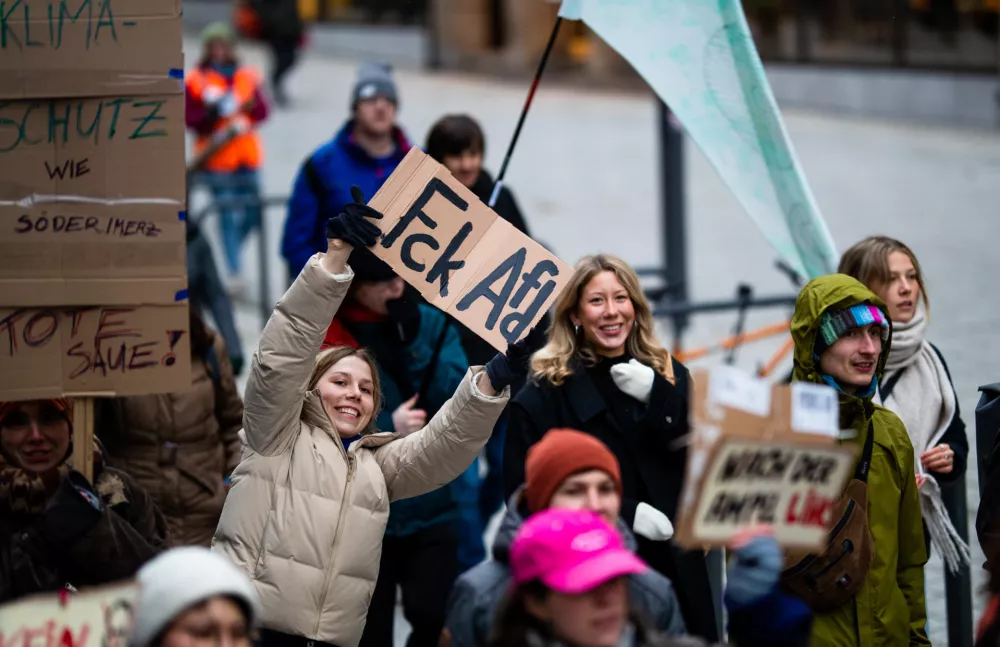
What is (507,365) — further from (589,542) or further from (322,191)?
(322,191)

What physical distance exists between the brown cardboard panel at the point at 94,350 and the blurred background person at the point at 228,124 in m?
7.50

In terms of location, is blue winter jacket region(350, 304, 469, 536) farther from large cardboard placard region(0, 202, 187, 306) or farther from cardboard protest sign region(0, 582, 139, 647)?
cardboard protest sign region(0, 582, 139, 647)

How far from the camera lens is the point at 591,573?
3.04 metres

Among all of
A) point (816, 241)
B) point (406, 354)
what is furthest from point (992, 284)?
point (406, 354)

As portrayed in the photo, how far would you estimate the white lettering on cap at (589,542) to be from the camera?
3084 millimetres

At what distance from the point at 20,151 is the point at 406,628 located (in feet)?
8.88

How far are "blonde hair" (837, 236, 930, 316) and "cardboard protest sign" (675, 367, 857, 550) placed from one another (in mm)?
1921

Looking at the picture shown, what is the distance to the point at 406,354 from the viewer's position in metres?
5.32

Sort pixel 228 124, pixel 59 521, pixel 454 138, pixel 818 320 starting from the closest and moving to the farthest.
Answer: pixel 59 521
pixel 818 320
pixel 454 138
pixel 228 124

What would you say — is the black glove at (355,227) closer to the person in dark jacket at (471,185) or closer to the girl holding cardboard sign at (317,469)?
the girl holding cardboard sign at (317,469)

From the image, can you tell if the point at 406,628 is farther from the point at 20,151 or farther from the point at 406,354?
the point at 20,151

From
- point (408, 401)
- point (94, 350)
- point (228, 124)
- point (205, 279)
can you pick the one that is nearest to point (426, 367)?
point (408, 401)

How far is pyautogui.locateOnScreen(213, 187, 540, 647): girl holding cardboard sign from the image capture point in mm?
4043

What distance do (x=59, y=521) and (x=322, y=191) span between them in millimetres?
3077
